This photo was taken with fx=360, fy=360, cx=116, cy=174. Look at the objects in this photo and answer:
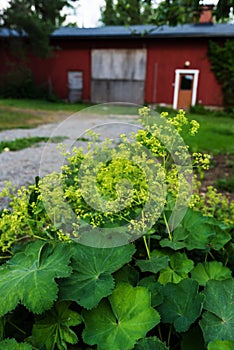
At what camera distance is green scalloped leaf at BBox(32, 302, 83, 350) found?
83 cm

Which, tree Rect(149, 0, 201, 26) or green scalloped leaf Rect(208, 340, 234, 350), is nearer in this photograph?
green scalloped leaf Rect(208, 340, 234, 350)

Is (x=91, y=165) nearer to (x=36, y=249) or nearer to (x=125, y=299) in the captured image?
(x=36, y=249)

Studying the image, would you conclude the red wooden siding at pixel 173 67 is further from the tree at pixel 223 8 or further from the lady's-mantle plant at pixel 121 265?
the lady's-mantle plant at pixel 121 265

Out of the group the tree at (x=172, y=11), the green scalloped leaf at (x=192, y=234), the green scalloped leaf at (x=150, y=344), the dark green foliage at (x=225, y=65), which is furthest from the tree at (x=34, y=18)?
the green scalloped leaf at (x=150, y=344)

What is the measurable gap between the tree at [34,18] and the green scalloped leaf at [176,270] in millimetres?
11563

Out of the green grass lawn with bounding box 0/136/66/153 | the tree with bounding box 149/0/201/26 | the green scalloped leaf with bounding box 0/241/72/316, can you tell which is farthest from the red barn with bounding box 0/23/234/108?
the green scalloped leaf with bounding box 0/241/72/316

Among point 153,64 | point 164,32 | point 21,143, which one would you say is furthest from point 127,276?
point 164,32

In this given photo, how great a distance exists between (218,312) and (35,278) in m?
0.41

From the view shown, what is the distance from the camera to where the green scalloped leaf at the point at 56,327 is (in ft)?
2.71

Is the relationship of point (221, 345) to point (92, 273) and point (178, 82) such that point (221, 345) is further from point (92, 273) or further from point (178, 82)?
point (178, 82)

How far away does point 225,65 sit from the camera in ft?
40.2

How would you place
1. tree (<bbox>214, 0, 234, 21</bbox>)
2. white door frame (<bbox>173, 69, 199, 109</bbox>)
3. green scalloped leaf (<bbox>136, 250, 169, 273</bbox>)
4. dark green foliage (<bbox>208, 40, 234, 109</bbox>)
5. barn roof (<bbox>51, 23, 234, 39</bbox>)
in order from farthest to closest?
white door frame (<bbox>173, 69, 199, 109</bbox>), barn roof (<bbox>51, 23, 234, 39</bbox>), dark green foliage (<bbox>208, 40, 234, 109</bbox>), tree (<bbox>214, 0, 234, 21</bbox>), green scalloped leaf (<bbox>136, 250, 169, 273</bbox>)

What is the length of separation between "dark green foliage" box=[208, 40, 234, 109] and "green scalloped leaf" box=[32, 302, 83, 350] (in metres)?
12.3

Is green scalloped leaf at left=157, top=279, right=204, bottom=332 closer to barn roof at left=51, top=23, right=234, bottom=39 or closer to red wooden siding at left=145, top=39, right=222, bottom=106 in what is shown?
barn roof at left=51, top=23, right=234, bottom=39
